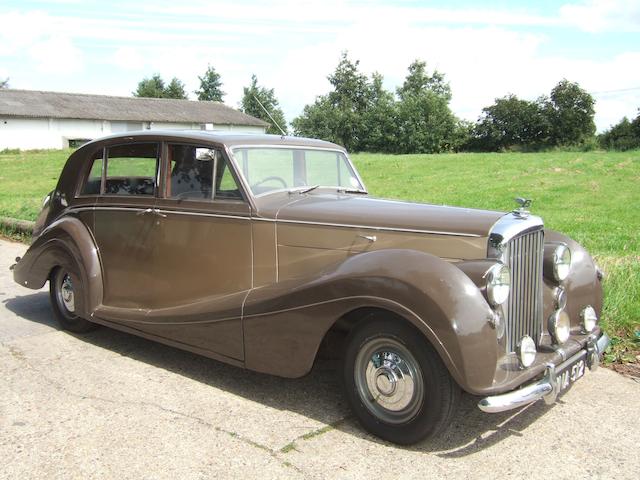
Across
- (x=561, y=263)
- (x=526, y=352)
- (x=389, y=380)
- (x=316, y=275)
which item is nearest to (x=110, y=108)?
(x=316, y=275)

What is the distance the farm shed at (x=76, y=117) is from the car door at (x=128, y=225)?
1523 inches

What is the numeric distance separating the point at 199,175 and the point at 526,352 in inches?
100

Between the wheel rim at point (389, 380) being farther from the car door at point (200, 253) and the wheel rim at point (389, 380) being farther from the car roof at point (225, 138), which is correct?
the car roof at point (225, 138)

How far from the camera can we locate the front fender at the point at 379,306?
9.77ft

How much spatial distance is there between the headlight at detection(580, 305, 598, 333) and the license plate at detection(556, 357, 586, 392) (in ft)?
1.01

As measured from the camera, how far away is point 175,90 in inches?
2975

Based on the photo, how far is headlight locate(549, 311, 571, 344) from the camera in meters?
3.57

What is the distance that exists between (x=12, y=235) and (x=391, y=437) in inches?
359

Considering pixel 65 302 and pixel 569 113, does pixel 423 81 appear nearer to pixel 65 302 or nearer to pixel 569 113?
pixel 569 113

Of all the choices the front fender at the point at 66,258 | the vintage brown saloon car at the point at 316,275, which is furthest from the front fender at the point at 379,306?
the front fender at the point at 66,258

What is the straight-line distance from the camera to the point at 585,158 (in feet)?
82.8

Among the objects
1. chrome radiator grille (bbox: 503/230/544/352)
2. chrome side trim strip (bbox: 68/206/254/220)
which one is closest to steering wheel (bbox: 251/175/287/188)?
chrome side trim strip (bbox: 68/206/254/220)

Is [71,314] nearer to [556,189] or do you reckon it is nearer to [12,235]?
[12,235]

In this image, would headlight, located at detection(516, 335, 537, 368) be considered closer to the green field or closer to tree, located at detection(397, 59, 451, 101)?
the green field
